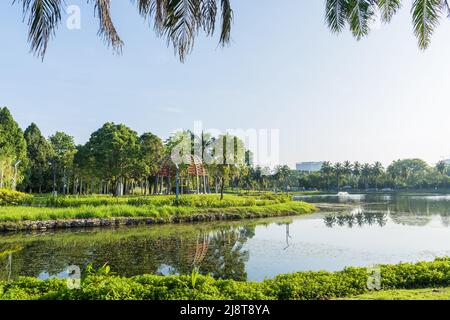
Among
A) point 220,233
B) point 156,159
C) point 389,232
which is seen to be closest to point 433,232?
point 389,232

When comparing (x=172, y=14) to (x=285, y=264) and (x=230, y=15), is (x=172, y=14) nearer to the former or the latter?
(x=230, y=15)

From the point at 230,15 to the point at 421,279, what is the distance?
6.81m

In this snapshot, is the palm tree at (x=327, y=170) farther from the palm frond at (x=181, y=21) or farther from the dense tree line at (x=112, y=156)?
the palm frond at (x=181, y=21)

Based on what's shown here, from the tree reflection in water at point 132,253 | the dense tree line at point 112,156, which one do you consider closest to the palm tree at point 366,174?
the dense tree line at point 112,156

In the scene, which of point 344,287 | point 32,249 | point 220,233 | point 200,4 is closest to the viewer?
point 200,4

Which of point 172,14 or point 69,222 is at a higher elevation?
point 172,14

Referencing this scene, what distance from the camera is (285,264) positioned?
12.7m

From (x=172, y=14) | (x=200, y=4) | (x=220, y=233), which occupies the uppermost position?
(x=200, y=4)

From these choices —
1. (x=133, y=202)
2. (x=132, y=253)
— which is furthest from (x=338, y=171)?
(x=132, y=253)

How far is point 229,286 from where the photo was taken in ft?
23.2

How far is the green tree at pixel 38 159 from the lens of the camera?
53375 millimetres

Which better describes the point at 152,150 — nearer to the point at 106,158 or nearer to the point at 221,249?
the point at 106,158

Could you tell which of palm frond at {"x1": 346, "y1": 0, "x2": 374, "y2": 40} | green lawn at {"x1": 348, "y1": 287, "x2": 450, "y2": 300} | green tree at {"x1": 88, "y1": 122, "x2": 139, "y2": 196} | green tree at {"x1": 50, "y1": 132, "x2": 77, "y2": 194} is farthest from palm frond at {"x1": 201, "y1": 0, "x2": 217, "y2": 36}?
green tree at {"x1": 50, "y1": 132, "x2": 77, "y2": 194}

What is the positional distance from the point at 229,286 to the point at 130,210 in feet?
64.1
